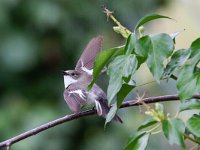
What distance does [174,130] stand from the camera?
1.44 metres

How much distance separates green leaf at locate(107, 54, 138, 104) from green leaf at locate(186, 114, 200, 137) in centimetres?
16

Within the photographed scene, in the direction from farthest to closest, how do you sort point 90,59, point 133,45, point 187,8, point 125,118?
point 187,8 → point 125,118 → point 90,59 → point 133,45

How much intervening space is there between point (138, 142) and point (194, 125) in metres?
0.14

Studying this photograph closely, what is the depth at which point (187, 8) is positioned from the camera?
20.5ft

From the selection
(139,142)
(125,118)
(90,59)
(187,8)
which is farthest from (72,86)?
(187,8)

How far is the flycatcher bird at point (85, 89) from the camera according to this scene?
2.20m

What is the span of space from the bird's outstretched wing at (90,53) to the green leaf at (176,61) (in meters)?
0.62

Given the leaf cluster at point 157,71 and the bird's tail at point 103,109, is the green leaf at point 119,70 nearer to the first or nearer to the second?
the leaf cluster at point 157,71

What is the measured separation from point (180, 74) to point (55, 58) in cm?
293

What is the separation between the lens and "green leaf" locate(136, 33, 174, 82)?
1457 millimetres

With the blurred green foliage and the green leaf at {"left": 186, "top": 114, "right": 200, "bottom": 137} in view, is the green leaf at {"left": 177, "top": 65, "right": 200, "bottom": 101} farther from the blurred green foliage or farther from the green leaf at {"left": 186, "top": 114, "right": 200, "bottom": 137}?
the blurred green foliage

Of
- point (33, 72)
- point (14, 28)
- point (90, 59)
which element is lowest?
point (33, 72)

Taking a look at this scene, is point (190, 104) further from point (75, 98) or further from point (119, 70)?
point (75, 98)

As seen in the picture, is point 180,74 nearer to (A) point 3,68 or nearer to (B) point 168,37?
(B) point 168,37
